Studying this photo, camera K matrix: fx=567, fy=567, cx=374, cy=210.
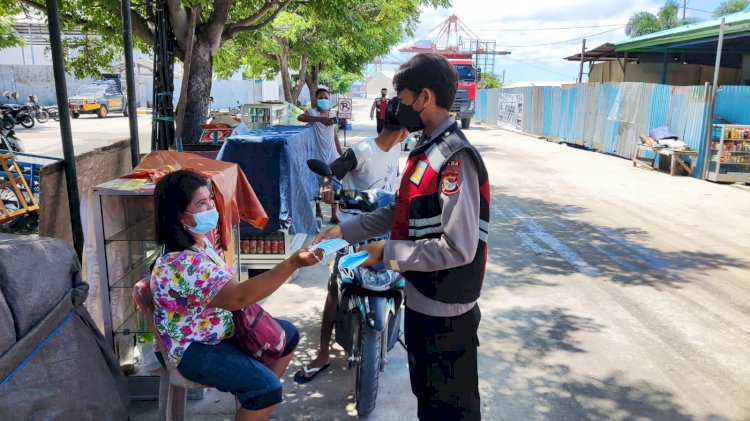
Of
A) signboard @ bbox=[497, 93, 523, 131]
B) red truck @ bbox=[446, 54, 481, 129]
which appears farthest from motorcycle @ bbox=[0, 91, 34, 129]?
signboard @ bbox=[497, 93, 523, 131]

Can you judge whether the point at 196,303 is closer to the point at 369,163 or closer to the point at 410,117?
the point at 410,117

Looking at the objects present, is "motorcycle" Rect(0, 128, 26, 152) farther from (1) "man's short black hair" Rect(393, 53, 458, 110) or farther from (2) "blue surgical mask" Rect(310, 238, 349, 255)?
(1) "man's short black hair" Rect(393, 53, 458, 110)

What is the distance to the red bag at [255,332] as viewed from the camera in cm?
268

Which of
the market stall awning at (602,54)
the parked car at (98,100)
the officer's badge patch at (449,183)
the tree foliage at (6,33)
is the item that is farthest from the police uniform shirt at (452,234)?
the parked car at (98,100)

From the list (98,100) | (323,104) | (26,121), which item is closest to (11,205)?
(323,104)

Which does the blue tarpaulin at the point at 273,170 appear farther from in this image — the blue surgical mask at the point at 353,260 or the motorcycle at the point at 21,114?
the motorcycle at the point at 21,114

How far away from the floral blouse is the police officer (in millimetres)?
741

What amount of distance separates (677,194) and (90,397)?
11.2m

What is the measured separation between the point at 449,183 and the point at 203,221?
3.86ft

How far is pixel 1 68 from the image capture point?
34812 millimetres

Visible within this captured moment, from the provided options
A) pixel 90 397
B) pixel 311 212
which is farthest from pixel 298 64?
pixel 90 397

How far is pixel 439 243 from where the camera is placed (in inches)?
83.2

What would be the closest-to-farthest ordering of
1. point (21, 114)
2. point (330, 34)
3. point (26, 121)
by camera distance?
Answer: 1. point (330, 34)
2. point (21, 114)
3. point (26, 121)

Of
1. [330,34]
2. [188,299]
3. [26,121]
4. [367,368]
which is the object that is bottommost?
[367,368]
